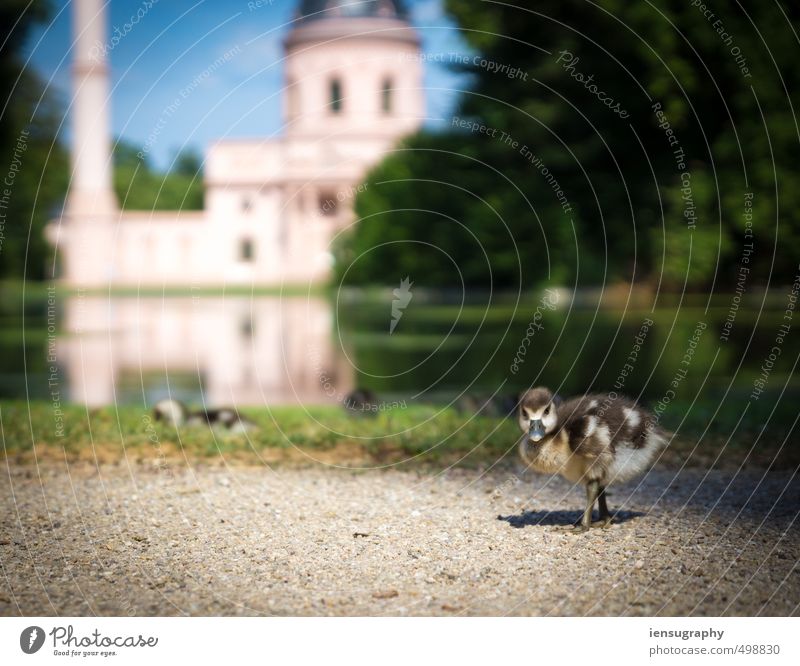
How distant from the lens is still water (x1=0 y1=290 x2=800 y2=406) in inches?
733

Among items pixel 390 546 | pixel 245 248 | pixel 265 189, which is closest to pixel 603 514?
→ pixel 390 546

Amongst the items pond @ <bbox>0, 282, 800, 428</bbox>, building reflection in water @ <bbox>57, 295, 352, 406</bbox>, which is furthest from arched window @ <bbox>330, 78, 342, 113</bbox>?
pond @ <bbox>0, 282, 800, 428</bbox>

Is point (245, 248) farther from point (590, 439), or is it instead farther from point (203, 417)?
point (590, 439)

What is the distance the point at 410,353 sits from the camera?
26125mm

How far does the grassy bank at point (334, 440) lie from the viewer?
1109 centimetres

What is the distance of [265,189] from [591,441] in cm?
7393

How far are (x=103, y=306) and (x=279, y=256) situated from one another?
28197 mm

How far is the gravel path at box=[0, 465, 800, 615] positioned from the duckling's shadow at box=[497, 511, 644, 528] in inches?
1.0

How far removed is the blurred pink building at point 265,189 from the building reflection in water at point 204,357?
15.6 metres

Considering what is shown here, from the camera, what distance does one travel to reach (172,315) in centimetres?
4584

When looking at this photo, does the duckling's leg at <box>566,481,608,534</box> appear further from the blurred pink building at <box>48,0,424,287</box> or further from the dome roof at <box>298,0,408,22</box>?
the blurred pink building at <box>48,0,424,287</box>

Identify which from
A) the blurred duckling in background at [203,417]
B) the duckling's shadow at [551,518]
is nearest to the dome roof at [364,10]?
the blurred duckling in background at [203,417]

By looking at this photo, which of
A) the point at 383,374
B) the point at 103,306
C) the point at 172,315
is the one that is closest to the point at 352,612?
the point at 383,374

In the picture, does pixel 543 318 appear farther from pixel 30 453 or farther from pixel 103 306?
pixel 30 453
